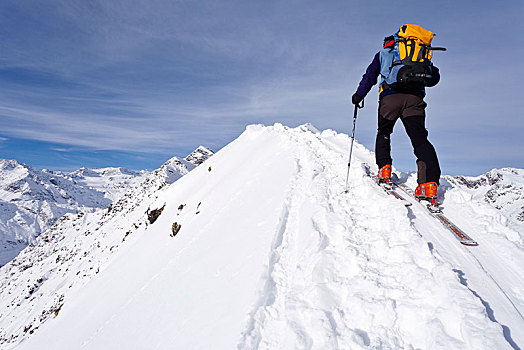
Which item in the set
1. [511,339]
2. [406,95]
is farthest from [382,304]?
[406,95]

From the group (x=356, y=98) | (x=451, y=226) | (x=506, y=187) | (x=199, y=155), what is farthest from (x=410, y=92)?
(x=506, y=187)

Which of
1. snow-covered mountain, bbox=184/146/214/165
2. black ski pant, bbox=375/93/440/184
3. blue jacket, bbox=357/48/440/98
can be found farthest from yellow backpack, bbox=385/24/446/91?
snow-covered mountain, bbox=184/146/214/165

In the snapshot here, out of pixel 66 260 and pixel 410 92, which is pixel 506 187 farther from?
pixel 66 260

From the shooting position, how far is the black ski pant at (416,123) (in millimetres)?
4711

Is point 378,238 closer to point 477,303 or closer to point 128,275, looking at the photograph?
point 477,303

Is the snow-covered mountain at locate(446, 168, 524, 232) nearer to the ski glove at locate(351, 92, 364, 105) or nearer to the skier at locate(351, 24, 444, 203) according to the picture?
the ski glove at locate(351, 92, 364, 105)

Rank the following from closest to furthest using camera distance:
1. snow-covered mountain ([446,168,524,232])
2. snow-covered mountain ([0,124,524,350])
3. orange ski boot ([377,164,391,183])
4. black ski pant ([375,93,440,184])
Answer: snow-covered mountain ([0,124,524,350]) < black ski pant ([375,93,440,184]) < orange ski boot ([377,164,391,183]) < snow-covered mountain ([446,168,524,232])

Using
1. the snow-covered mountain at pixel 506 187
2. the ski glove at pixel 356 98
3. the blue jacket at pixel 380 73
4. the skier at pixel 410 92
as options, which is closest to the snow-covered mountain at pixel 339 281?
the skier at pixel 410 92

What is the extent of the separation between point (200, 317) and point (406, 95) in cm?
548

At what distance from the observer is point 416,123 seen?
491 centimetres

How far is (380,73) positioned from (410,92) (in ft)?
2.32

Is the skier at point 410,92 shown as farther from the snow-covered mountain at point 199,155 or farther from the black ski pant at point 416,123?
the snow-covered mountain at point 199,155

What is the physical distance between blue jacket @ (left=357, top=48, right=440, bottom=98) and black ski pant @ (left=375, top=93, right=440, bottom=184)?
18 cm

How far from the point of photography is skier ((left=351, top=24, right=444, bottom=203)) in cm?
463
